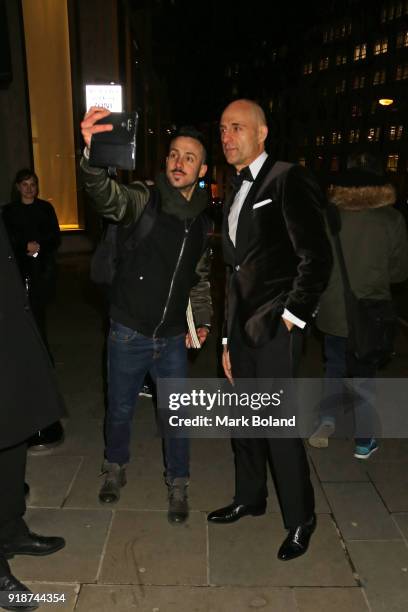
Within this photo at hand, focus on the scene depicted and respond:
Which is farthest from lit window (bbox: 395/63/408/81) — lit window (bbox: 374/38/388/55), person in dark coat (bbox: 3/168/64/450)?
person in dark coat (bbox: 3/168/64/450)

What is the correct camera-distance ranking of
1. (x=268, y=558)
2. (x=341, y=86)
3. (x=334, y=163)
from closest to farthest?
(x=268, y=558), (x=341, y=86), (x=334, y=163)

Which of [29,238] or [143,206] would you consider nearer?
[143,206]

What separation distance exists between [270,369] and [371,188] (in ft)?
5.16

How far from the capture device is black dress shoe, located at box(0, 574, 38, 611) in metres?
2.38

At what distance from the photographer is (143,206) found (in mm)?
2818

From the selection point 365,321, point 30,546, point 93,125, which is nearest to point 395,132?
point 365,321

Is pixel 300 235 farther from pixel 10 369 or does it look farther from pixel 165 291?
pixel 10 369

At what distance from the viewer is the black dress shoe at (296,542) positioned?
2777 millimetres

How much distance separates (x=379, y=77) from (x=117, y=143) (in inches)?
3188

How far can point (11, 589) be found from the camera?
2.42 m

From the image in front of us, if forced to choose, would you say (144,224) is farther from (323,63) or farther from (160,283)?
(323,63)

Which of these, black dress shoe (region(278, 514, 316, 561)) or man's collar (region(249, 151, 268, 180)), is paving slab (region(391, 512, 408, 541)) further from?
man's collar (region(249, 151, 268, 180))

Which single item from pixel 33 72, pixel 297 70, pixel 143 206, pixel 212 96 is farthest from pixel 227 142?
pixel 297 70

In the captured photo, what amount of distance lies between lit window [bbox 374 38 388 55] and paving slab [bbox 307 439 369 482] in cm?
8050
